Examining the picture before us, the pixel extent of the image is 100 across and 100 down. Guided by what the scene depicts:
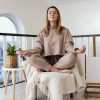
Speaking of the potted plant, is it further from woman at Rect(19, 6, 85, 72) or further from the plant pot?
woman at Rect(19, 6, 85, 72)

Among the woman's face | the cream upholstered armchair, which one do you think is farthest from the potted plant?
the woman's face

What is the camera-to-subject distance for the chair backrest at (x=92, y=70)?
301cm

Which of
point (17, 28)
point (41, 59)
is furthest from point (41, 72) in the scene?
point (17, 28)

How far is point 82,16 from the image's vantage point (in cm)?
Result: 507

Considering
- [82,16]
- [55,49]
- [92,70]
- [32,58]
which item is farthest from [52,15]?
[82,16]

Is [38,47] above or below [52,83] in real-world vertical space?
above

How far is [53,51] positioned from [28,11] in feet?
7.92

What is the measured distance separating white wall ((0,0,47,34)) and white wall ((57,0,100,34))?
57 cm

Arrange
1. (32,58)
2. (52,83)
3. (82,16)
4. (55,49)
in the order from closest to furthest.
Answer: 1. (52,83)
2. (32,58)
3. (55,49)
4. (82,16)

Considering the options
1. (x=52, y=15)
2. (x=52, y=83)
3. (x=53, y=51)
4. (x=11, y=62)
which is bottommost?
(x=52, y=83)

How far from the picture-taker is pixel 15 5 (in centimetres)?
448

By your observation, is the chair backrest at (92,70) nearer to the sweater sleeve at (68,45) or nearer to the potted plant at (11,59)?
the sweater sleeve at (68,45)

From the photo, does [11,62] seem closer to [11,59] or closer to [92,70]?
[11,59]

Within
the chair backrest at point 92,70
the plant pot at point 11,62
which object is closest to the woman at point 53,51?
the plant pot at point 11,62
